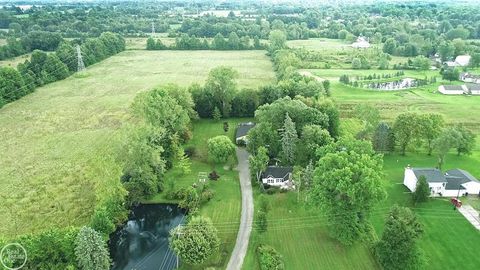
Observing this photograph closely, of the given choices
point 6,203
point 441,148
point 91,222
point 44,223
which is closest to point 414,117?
point 441,148

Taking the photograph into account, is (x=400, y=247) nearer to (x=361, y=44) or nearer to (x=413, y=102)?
(x=413, y=102)

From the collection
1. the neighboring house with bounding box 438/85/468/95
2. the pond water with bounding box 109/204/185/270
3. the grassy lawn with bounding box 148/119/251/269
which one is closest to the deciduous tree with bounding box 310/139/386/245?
the grassy lawn with bounding box 148/119/251/269

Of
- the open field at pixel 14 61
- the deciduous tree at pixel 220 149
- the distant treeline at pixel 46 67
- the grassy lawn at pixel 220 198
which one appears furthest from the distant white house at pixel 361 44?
the open field at pixel 14 61

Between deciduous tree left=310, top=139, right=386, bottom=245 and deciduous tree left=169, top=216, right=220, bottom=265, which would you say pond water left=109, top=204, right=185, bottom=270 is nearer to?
deciduous tree left=169, top=216, right=220, bottom=265

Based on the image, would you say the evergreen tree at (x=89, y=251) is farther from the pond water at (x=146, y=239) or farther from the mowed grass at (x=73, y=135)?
the mowed grass at (x=73, y=135)

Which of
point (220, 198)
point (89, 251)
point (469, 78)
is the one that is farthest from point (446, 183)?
point (469, 78)

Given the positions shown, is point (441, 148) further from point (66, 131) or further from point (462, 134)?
point (66, 131)
